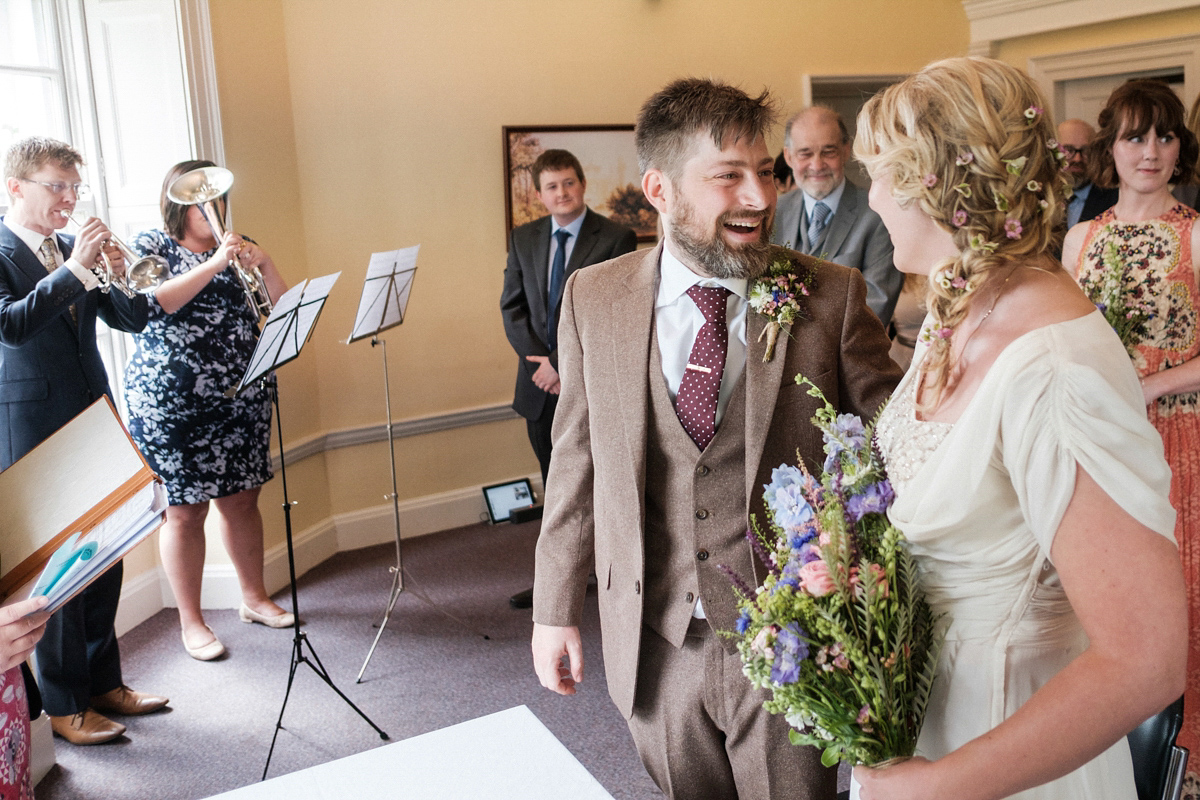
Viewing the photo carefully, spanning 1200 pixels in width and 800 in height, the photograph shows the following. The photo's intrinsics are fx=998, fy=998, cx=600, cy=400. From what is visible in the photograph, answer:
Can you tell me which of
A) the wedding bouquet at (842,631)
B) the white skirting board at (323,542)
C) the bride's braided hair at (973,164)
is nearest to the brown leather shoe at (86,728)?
the white skirting board at (323,542)

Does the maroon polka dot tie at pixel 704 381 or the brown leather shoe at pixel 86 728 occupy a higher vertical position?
the maroon polka dot tie at pixel 704 381

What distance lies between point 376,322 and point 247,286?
50cm

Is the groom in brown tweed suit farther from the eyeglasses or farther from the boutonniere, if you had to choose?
the eyeglasses

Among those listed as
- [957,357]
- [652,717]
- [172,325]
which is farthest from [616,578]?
[172,325]

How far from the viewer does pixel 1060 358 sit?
1079mm

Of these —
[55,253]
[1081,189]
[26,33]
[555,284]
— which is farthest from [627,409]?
[1081,189]

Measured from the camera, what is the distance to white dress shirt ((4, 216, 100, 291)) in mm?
3230

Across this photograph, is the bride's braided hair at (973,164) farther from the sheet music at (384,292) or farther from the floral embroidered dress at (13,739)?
the sheet music at (384,292)

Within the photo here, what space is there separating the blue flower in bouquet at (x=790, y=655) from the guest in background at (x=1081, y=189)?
3672 mm

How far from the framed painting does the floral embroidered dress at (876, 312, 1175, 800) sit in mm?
4345

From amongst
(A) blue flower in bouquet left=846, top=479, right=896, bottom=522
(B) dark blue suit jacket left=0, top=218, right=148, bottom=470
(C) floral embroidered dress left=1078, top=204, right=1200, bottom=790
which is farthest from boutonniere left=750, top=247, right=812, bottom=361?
(B) dark blue suit jacket left=0, top=218, right=148, bottom=470

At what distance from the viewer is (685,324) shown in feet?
6.18

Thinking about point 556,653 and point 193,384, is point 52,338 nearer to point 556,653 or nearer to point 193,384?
point 193,384

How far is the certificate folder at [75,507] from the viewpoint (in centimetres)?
141
